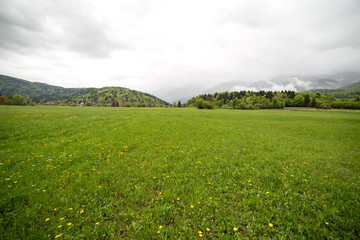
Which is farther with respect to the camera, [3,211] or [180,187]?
[180,187]

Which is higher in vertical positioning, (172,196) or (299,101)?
(299,101)

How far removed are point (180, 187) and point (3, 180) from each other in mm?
8231

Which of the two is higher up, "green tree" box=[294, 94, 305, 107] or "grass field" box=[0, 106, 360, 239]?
"green tree" box=[294, 94, 305, 107]

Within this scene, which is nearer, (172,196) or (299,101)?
(172,196)

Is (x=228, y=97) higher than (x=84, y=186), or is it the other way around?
(x=228, y=97)

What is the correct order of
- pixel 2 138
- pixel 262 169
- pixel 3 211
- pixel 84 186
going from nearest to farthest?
pixel 3 211 < pixel 84 186 < pixel 262 169 < pixel 2 138

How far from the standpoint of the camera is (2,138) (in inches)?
471

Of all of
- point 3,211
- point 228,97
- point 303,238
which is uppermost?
point 228,97

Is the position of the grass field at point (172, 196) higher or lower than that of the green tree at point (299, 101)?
lower

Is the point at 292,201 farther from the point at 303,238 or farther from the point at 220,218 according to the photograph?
the point at 220,218

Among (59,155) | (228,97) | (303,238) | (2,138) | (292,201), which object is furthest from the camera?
(228,97)

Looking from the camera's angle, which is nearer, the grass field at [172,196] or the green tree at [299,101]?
the grass field at [172,196]

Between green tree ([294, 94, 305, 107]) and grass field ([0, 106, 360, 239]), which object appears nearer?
grass field ([0, 106, 360, 239])

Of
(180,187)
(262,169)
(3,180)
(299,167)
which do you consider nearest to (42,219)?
(3,180)
